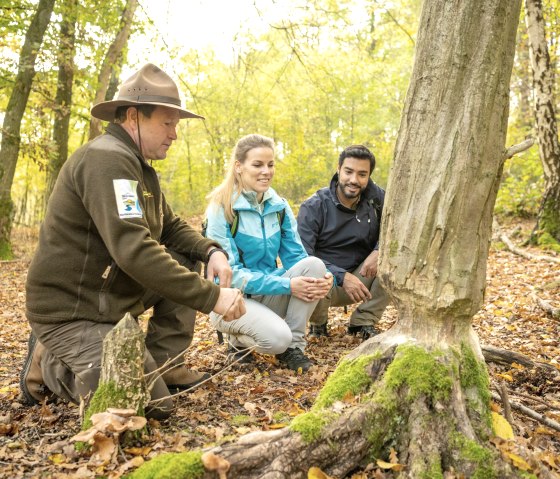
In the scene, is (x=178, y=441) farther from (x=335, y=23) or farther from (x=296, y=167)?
(x=296, y=167)

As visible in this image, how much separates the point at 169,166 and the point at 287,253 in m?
20.7

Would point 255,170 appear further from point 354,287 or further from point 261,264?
point 354,287

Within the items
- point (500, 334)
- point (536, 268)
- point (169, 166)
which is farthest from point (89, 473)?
point (169, 166)

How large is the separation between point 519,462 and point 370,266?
280 cm

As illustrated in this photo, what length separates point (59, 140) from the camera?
1234 cm

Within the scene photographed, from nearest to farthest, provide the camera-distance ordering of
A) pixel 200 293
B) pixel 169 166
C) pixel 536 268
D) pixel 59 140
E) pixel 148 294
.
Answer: pixel 200 293 → pixel 148 294 → pixel 536 268 → pixel 59 140 → pixel 169 166

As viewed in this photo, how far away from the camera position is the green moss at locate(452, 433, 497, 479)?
224cm

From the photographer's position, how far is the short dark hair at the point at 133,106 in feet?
10.3

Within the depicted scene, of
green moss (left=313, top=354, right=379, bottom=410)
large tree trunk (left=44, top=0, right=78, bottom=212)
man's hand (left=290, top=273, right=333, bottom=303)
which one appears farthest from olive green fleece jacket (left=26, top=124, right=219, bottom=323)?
large tree trunk (left=44, top=0, right=78, bottom=212)

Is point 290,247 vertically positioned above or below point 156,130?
below

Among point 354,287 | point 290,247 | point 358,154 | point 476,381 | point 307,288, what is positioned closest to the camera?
point 476,381

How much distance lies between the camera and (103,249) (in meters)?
2.98

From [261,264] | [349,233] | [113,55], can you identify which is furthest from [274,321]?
[113,55]

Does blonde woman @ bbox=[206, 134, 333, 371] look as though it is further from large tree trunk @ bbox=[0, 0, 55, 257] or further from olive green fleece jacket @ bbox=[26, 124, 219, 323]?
large tree trunk @ bbox=[0, 0, 55, 257]
